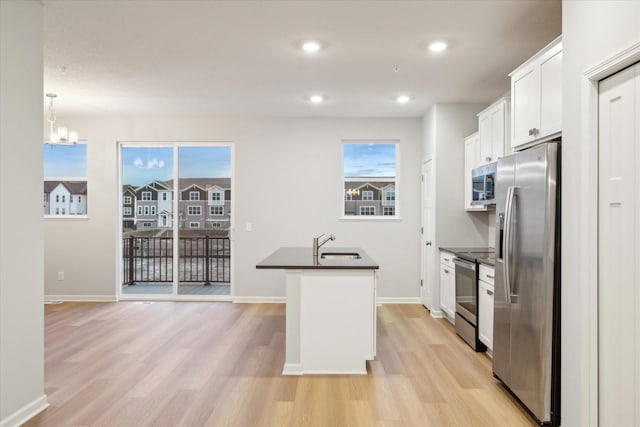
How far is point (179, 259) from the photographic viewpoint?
6.38 metres

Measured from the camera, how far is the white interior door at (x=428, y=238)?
217 inches

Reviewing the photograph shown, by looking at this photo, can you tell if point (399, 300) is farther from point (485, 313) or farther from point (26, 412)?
point (26, 412)

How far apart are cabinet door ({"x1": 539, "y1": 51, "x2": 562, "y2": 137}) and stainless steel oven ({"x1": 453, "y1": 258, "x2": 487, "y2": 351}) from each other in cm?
161

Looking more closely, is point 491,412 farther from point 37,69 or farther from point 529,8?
point 37,69

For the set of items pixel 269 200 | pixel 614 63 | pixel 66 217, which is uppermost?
pixel 614 63

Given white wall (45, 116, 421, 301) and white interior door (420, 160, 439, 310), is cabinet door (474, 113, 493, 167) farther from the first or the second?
white wall (45, 116, 421, 301)

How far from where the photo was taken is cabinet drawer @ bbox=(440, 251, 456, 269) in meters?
4.81

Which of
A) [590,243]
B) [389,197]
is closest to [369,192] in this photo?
[389,197]

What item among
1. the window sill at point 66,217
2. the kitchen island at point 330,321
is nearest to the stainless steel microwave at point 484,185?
the kitchen island at point 330,321

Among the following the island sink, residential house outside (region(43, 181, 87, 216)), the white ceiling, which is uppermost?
the white ceiling

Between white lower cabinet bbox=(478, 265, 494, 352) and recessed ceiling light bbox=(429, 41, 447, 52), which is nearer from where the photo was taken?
recessed ceiling light bbox=(429, 41, 447, 52)

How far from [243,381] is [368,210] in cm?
360

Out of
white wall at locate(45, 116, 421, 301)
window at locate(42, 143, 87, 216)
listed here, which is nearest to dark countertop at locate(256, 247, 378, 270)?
white wall at locate(45, 116, 421, 301)

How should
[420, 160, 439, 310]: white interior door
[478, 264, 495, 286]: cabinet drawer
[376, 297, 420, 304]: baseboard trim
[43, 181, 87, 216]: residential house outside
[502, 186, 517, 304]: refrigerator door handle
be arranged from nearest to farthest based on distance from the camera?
[502, 186, 517, 304]: refrigerator door handle → [478, 264, 495, 286]: cabinet drawer → [420, 160, 439, 310]: white interior door → [376, 297, 420, 304]: baseboard trim → [43, 181, 87, 216]: residential house outside
